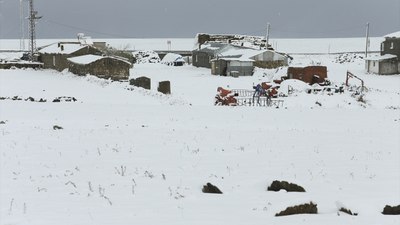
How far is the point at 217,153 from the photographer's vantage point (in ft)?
41.5

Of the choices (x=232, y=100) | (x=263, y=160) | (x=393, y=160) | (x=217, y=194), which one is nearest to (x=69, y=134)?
(x=263, y=160)

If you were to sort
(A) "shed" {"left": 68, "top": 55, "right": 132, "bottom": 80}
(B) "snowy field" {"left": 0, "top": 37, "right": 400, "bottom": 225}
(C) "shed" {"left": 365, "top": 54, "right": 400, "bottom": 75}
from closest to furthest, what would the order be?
(B) "snowy field" {"left": 0, "top": 37, "right": 400, "bottom": 225} < (A) "shed" {"left": 68, "top": 55, "right": 132, "bottom": 80} < (C) "shed" {"left": 365, "top": 54, "right": 400, "bottom": 75}

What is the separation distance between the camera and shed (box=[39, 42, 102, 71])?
202 ft

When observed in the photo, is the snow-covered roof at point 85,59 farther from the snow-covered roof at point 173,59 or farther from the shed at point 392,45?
the shed at point 392,45

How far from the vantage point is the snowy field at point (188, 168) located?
24.8 ft

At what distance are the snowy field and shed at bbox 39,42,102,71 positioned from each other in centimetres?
4043

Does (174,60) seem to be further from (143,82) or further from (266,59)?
(143,82)

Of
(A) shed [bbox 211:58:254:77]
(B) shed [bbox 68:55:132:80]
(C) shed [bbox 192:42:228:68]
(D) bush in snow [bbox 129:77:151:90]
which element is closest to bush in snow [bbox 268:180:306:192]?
(D) bush in snow [bbox 129:77:151:90]

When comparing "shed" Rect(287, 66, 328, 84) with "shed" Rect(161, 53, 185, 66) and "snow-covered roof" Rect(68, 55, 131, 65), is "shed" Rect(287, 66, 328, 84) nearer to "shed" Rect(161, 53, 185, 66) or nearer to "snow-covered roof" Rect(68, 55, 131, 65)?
"snow-covered roof" Rect(68, 55, 131, 65)

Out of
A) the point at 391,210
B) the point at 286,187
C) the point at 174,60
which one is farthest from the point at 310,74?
the point at 391,210

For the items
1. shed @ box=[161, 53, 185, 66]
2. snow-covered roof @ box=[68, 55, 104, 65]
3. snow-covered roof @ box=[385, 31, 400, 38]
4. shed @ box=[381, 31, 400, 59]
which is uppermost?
snow-covered roof @ box=[385, 31, 400, 38]

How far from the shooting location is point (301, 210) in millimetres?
7492

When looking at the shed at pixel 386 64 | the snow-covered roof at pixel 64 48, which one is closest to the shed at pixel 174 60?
the snow-covered roof at pixel 64 48

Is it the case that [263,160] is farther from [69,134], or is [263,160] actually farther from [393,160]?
[69,134]
